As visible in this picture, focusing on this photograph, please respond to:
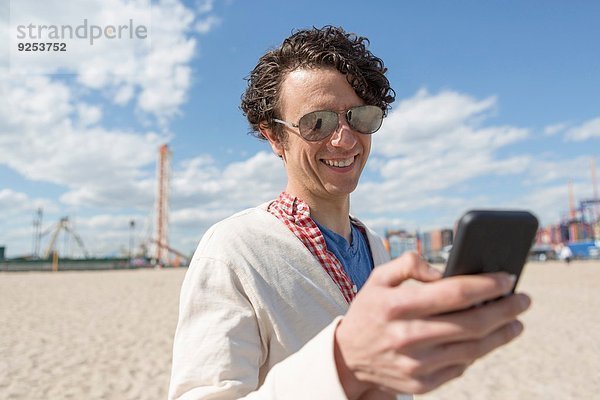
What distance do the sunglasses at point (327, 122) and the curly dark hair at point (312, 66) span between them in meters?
0.07

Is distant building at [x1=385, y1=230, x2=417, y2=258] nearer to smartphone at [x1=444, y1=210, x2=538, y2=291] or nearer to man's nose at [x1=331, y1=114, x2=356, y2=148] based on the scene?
smartphone at [x1=444, y1=210, x2=538, y2=291]

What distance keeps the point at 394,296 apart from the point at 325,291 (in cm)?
55

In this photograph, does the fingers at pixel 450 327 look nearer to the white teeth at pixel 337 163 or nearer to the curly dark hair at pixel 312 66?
the white teeth at pixel 337 163

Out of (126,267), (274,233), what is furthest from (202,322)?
(126,267)

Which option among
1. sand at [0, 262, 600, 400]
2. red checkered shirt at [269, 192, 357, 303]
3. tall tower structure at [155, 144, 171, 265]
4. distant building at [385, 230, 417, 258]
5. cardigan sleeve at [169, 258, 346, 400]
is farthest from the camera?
tall tower structure at [155, 144, 171, 265]

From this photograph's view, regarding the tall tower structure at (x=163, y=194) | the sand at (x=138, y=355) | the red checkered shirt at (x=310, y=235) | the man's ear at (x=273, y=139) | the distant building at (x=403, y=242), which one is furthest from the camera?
the tall tower structure at (x=163, y=194)

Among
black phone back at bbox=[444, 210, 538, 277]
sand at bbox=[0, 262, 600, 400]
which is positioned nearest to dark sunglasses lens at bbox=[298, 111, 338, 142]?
black phone back at bbox=[444, 210, 538, 277]

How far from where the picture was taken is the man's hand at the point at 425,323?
1.86ft

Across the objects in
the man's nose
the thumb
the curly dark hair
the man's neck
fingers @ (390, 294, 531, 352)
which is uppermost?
the curly dark hair

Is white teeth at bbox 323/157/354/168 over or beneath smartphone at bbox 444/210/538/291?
over

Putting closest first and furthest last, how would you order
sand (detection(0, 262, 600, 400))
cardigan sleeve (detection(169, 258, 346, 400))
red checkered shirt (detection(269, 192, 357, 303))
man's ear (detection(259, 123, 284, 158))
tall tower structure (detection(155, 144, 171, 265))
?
cardigan sleeve (detection(169, 258, 346, 400)), red checkered shirt (detection(269, 192, 357, 303)), man's ear (detection(259, 123, 284, 158)), sand (detection(0, 262, 600, 400)), tall tower structure (detection(155, 144, 171, 265))

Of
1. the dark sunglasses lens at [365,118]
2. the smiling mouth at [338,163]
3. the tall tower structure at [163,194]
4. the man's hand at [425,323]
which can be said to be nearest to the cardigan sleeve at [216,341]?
the man's hand at [425,323]

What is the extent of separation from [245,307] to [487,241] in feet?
1.83

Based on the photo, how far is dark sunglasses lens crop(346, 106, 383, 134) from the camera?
4.18 feet
